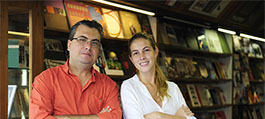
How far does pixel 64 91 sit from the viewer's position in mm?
2115

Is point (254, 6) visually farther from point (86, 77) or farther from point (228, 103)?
point (86, 77)

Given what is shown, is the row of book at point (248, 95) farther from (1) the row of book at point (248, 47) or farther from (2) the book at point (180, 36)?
(2) the book at point (180, 36)

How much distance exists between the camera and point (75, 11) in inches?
116

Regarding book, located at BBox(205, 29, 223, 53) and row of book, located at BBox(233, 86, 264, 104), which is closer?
book, located at BBox(205, 29, 223, 53)

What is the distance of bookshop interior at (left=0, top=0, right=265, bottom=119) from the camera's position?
8.13ft

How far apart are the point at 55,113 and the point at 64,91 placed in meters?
0.18

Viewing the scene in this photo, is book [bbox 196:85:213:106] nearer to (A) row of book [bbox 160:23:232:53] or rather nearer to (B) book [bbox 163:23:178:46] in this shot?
(A) row of book [bbox 160:23:232:53]

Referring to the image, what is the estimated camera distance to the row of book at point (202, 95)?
425 centimetres

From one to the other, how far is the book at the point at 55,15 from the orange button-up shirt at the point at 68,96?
0.67 metres

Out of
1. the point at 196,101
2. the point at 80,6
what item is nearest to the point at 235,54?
the point at 196,101

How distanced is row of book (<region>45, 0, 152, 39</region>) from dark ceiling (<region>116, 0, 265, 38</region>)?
0.83ft

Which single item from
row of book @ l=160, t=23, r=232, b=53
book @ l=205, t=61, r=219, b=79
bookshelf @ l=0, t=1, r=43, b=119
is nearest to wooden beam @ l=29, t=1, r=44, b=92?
bookshelf @ l=0, t=1, r=43, b=119

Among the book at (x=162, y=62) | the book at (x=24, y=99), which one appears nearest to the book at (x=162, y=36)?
the book at (x=162, y=62)

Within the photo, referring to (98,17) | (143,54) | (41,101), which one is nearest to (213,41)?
(98,17)
